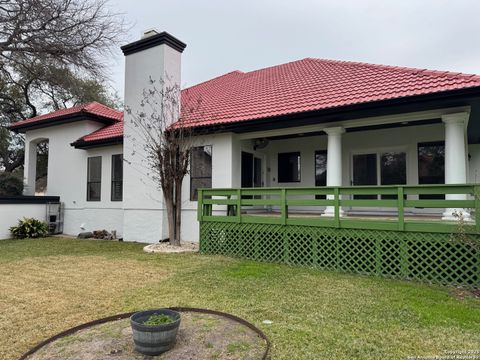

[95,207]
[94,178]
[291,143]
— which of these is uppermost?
[291,143]

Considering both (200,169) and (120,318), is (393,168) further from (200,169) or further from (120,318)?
(120,318)

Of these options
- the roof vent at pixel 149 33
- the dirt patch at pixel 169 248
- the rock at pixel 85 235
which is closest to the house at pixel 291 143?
the roof vent at pixel 149 33

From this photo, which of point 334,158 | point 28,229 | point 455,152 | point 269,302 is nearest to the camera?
point 269,302

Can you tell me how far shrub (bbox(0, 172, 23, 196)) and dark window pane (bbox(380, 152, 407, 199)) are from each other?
563 inches

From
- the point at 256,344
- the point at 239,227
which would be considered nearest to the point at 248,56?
the point at 239,227

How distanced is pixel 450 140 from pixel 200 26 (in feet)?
37.1

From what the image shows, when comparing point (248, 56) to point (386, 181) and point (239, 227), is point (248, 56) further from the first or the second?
point (239, 227)

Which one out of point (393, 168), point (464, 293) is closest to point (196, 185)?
point (393, 168)

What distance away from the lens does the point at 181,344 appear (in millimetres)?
3266

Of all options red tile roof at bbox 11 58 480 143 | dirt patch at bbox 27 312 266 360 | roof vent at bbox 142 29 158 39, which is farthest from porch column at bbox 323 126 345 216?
roof vent at bbox 142 29 158 39

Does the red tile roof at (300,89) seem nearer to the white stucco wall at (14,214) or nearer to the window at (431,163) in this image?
the window at (431,163)

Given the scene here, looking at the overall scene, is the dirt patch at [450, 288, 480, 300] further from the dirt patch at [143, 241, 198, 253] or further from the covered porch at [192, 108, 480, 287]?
the dirt patch at [143, 241, 198, 253]

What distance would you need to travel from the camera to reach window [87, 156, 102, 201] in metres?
13.1

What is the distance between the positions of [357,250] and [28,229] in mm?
11175
